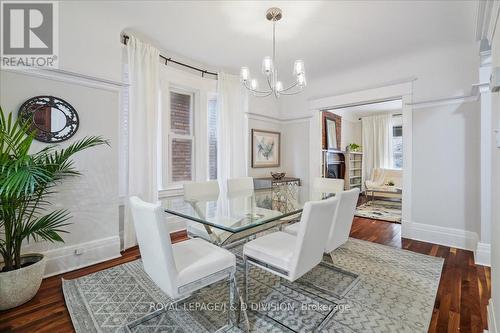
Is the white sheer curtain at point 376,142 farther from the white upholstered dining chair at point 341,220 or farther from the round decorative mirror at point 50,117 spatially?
the round decorative mirror at point 50,117

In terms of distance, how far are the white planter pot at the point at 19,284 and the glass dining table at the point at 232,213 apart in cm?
110

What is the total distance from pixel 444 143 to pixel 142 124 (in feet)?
13.3

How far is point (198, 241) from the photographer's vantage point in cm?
188

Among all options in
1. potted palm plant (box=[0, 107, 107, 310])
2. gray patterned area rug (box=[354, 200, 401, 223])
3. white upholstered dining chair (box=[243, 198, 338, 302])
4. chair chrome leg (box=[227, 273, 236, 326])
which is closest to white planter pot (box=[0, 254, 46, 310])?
potted palm plant (box=[0, 107, 107, 310])

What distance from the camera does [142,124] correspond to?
2.96 m

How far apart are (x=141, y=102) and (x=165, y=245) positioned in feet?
7.43

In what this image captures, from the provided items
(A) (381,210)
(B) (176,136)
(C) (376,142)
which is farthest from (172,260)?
(C) (376,142)

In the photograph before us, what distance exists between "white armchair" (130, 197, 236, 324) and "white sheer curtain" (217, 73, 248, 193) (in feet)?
7.11

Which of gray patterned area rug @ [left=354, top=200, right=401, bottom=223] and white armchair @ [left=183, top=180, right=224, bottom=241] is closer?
white armchair @ [left=183, top=180, right=224, bottom=241]

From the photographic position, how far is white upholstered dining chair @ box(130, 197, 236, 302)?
130cm

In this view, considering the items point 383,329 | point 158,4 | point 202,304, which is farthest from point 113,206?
point 383,329

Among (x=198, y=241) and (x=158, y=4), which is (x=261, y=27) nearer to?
(x=158, y=4)

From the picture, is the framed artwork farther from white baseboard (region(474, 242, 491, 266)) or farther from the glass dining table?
white baseboard (region(474, 242, 491, 266))

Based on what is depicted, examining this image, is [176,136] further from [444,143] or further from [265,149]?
[444,143]
